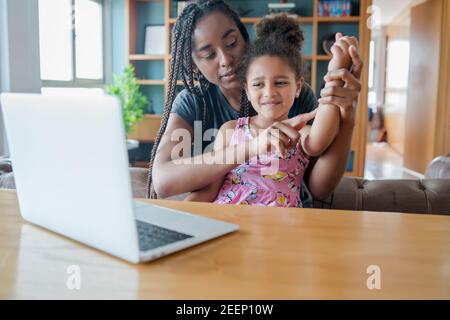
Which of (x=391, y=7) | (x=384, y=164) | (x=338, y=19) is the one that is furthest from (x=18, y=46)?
(x=391, y=7)

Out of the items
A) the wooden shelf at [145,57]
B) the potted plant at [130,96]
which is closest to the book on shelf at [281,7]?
the wooden shelf at [145,57]

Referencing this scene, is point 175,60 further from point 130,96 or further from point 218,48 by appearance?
point 130,96

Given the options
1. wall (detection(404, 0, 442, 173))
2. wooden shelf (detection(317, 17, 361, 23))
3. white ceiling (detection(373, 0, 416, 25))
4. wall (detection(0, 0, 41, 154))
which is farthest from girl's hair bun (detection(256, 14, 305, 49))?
white ceiling (detection(373, 0, 416, 25))

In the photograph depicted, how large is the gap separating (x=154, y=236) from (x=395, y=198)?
0.96 m

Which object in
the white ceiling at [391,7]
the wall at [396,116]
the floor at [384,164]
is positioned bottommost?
the floor at [384,164]

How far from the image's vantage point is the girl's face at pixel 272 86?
1219 mm

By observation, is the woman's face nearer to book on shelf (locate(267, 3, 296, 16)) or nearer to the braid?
the braid

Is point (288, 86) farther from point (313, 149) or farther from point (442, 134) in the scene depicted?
point (442, 134)

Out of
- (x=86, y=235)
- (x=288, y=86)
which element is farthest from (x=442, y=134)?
(x=86, y=235)

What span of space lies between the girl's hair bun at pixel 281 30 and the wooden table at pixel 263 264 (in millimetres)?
586

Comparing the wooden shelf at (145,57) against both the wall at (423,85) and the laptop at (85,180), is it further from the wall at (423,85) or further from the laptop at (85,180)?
the laptop at (85,180)

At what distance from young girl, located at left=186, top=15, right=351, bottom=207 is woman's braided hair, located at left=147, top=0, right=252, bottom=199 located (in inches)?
3.7

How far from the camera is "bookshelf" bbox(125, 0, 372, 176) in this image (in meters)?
4.23
